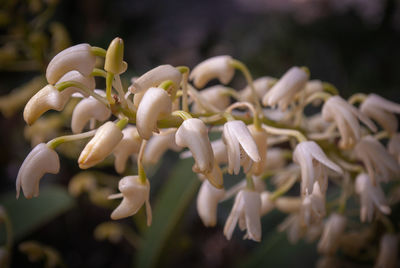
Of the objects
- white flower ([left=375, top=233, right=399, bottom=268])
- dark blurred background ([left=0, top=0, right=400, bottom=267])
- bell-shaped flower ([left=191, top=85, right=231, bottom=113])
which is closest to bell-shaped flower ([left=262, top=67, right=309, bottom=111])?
bell-shaped flower ([left=191, top=85, right=231, bottom=113])

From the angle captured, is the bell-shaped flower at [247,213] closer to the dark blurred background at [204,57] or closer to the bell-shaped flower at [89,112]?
the bell-shaped flower at [89,112]

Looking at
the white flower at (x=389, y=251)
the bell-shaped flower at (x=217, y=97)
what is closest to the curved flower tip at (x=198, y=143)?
the bell-shaped flower at (x=217, y=97)

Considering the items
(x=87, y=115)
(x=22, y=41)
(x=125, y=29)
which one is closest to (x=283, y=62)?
(x=125, y=29)

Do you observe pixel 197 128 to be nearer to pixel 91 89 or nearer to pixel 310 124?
pixel 91 89

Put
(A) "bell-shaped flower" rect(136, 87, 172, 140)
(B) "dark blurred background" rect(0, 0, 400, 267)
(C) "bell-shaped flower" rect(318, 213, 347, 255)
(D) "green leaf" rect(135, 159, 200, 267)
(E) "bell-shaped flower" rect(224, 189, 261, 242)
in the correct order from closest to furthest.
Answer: (A) "bell-shaped flower" rect(136, 87, 172, 140) < (E) "bell-shaped flower" rect(224, 189, 261, 242) < (C) "bell-shaped flower" rect(318, 213, 347, 255) < (D) "green leaf" rect(135, 159, 200, 267) < (B) "dark blurred background" rect(0, 0, 400, 267)

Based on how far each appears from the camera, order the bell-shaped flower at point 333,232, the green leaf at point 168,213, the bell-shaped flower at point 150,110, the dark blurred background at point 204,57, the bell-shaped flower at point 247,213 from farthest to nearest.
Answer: the dark blurred background at point 204,57
the green leaf at point 168,213
the bell-shaped flower at point 333,232
the bell-shaped flower at point 247,213
the bell-shaped flower at point 150,110

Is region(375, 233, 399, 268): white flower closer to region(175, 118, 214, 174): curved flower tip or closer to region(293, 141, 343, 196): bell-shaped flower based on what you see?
region(293, 141, 343, 196): bell-shaped flower

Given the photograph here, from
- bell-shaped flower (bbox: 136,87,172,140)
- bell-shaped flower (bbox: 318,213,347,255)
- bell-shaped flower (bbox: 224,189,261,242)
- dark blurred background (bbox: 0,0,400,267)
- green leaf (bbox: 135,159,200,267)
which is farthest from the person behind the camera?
dark blurred background (bbox: 0,0,400,267)
